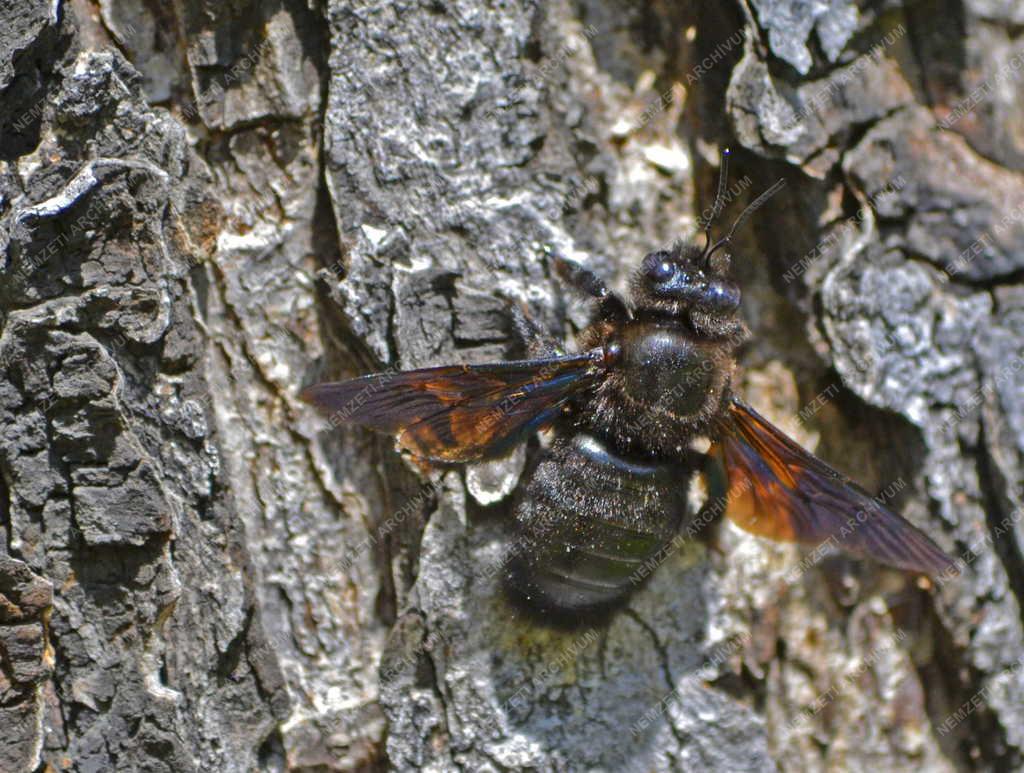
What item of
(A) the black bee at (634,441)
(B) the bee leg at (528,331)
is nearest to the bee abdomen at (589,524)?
(A) the black bee at (634,441)

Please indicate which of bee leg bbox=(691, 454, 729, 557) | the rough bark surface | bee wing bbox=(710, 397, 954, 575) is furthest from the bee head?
bee leg bbox=(691, 454, 729, 557)

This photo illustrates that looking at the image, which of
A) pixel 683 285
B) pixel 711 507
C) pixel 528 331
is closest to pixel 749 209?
pixel 683 285

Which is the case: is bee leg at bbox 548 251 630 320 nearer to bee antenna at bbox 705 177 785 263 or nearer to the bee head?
the bee head

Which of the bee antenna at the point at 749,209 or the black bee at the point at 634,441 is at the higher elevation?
the bee antenna at the point at 749,209

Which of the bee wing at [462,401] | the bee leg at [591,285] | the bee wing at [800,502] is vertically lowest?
the bee wing at [800,502]

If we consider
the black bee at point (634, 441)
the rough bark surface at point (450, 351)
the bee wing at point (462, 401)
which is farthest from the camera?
the black bee at point (634, 441)

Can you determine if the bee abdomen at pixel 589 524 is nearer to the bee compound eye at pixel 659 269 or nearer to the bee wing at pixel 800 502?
the bee wing at pixel 800 502

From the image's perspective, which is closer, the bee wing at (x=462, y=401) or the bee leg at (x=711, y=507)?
the bee wing at (x=462, y=401)
